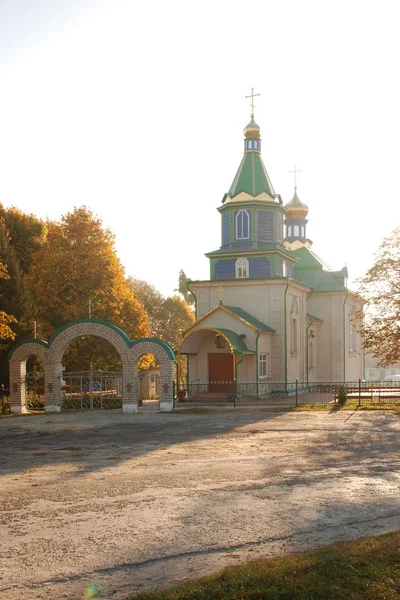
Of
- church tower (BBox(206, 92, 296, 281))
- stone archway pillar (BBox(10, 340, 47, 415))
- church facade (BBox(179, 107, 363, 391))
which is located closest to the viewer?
stone archway pillar (BBox(10, 340, 47, 415))

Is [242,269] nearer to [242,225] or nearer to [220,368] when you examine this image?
[242,225]

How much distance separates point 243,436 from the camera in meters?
18.1

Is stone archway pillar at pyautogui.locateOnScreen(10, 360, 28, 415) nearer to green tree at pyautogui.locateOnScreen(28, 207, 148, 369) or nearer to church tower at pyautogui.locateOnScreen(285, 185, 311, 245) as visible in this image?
green tree at pyautogui.locateOnScreen(28, 207, 148, 369)

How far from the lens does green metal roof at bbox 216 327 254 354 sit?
29.3m

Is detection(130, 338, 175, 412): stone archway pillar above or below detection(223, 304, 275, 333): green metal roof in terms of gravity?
below

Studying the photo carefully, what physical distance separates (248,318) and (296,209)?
732 inches

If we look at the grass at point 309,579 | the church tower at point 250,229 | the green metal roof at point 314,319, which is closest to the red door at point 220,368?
the church tower at point 250,229

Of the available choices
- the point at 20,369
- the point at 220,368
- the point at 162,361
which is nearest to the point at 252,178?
the point at 220,368

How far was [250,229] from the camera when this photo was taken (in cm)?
3447

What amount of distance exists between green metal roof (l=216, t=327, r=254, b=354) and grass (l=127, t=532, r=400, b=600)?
21540 millimetres

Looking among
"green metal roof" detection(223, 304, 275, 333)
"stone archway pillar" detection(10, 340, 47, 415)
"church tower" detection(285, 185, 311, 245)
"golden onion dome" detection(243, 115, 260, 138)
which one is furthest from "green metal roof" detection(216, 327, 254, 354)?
"church tower" detection(285, 185, 311, 245)

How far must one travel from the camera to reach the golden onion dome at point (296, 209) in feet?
158

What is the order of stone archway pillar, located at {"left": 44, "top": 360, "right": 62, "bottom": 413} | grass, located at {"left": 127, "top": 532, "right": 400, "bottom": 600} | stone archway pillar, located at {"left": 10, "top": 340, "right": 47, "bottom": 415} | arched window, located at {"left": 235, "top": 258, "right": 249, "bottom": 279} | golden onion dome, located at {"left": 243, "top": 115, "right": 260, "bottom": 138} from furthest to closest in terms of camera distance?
golden onion dome, located at {"left": 243, "top": 115, "right": 260, "bottom": 138} < arched window, located at {"left": 235, "top": 258, "right": 249, "bottom": 279} < stone archway pillar, located at {"left": 10, "top": 340, "right": 47, "bottom": 415} < stone archway pillar, located at {"left": 44, "top": 360, "right": 62, "bottom": 413} < grass, located at {"left": 127, "top": 532, "right": 400, "bottom": 600}

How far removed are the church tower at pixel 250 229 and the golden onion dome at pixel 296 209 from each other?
13.0 m
